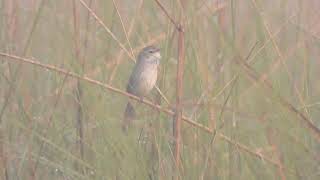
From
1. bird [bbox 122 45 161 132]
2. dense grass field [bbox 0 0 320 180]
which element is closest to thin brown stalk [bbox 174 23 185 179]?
dense grass field [bbox 0 0 320 180]

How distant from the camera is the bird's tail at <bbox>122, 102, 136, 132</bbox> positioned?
235 centimetres

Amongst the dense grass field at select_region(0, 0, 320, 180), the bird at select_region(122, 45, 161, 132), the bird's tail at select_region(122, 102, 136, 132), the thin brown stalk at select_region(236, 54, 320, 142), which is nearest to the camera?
the thin brown stalk at select_region(236, 54, 320, 142)

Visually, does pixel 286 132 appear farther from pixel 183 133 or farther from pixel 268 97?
pixel 183 133

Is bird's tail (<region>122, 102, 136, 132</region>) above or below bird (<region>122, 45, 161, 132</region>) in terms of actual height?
below

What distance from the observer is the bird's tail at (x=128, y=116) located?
92.6 inches

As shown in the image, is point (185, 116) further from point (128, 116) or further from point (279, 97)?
point (279, 97)

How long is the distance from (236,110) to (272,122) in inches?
4.5

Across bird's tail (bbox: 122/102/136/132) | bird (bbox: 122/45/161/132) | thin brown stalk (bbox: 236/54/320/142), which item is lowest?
bird's tail (bbox: 122/102/136/132)

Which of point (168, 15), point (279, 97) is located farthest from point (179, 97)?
point (279, 97)

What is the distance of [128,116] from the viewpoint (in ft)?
8.10

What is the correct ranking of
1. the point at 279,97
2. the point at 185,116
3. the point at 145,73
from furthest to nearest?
the point at 145,73
the point at 185,116
the point at 279,97

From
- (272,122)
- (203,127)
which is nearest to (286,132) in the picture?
(272,122)

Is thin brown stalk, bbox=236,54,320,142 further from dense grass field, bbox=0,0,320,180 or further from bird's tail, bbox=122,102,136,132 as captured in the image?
bird's tail, bbox=122,102,136,132

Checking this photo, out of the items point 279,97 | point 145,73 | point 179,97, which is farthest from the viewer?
point 145,73
